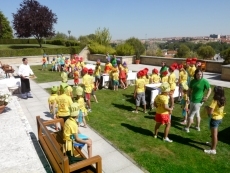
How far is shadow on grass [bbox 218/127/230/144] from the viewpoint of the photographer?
5910 mm

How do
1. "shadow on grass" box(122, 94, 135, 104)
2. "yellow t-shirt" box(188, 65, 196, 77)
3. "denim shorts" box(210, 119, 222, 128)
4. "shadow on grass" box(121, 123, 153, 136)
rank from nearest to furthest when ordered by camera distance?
"denim shorts" box(210, 119, 222, 128)
"shadow on grass" box(121, 123, 153, 136)
"yellow t-shirt" box(188, 65, 196, 77)
"shadow on grass" box(122, 94, 135, 104)

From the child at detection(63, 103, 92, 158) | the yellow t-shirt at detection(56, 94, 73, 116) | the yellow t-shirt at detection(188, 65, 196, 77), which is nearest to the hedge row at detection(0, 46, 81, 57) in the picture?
the yellow t-shirt at detection(188, 65, 196, 77)

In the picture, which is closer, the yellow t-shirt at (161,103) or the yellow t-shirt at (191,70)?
the yellow t-shirt at (161,103)

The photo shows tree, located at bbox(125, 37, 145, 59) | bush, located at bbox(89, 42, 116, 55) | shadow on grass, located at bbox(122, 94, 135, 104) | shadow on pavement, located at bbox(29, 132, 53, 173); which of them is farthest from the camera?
bush, located at bbox(89, 42, 116, 55)

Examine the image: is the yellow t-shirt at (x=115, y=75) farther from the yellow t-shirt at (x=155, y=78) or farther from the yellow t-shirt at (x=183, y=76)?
the yellow t-shirt at (x=183, y=76)

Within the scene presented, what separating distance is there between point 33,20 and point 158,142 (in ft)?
107

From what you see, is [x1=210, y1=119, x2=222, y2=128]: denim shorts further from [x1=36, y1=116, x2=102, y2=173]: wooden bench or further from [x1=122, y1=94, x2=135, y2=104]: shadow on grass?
[x1=122, y1=94, x2=135, y2=104]: shadow on grass

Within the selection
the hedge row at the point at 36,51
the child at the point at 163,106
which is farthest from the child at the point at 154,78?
the hedge row at the point at 36,51

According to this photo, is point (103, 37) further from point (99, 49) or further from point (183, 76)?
point (183, 76)

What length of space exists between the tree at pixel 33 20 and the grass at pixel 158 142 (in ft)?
94.3

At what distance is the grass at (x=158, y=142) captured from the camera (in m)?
4.78

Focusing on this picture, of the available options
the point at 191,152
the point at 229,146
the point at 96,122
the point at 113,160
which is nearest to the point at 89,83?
the point at 96,122

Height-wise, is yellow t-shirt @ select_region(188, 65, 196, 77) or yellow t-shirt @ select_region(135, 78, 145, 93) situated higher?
yellow t-shirt @ select_region(188, 65, 196, 77)

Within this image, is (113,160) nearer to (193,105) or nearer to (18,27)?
(193,105)
